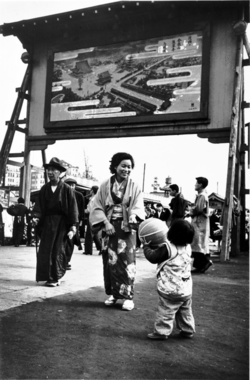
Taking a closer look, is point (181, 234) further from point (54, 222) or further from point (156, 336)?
point (54, 222)

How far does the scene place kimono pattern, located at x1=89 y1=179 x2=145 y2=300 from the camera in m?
3.89

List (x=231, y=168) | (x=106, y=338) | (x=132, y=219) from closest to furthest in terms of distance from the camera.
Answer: (x=106, y=338) < (x=132, y=219) < (x=231, y=168)

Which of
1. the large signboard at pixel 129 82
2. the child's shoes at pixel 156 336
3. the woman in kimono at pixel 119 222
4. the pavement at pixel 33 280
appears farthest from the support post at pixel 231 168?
the child's shoes at pixel 156 336

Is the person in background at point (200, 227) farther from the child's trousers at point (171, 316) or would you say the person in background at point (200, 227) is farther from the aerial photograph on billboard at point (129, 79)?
the child's trousers at point (171, 316)

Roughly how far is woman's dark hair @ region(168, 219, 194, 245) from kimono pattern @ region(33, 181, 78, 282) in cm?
219

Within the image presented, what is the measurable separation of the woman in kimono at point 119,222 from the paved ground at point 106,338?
217mm

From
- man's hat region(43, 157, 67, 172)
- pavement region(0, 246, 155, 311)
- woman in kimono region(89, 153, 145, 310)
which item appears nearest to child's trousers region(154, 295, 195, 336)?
woman in kimono region(89, 153, 145, 310)

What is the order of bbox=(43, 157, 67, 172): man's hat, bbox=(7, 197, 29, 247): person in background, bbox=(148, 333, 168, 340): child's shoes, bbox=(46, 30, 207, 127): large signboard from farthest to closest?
bbox=(7, 197, 29, 247): person in background
bbox=(46, 30, 207, 127): large signboard
bbox=(43, 157, 67, 172): man's hat
bbox=(148, 333, 168, 340): child's shoes

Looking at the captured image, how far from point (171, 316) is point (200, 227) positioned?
4.01 metres

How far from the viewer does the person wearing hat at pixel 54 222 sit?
489 cm

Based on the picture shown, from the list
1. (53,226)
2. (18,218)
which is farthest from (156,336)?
(18,218)

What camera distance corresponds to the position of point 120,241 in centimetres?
394

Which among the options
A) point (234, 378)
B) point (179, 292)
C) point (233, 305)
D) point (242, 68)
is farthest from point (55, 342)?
point (242, 68)

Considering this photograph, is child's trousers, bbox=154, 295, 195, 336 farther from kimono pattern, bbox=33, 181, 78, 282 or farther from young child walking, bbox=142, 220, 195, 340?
kimono pattern, bbox=33, 181, 78, 282
